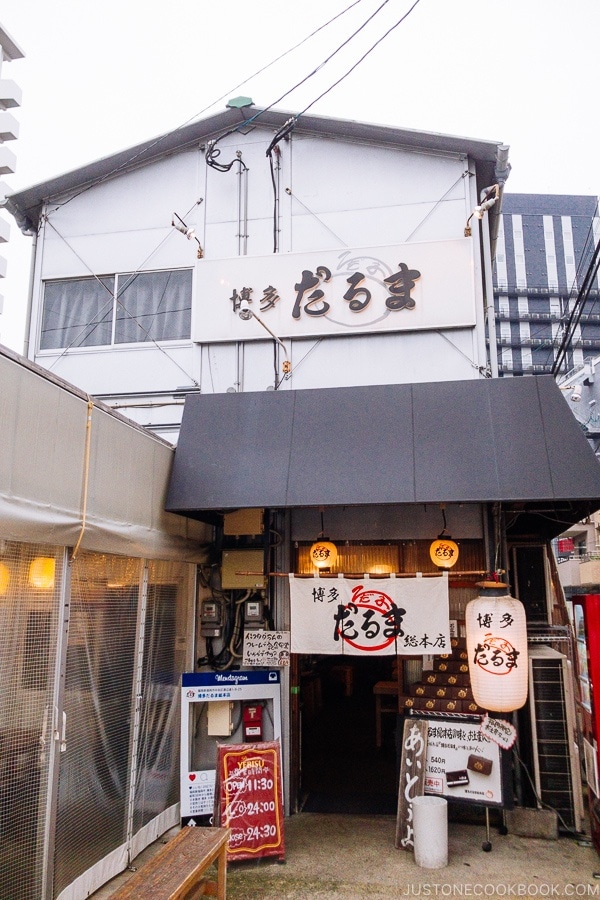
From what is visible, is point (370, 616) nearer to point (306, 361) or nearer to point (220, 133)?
point (306, 361)

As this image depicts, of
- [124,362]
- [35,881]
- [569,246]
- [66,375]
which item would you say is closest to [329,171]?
[124,362]

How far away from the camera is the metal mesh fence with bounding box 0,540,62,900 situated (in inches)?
205

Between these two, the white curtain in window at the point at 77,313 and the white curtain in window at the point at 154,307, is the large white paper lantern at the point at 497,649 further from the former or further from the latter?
the white curtain in window at the point at 77,313

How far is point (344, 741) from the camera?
1301 cm

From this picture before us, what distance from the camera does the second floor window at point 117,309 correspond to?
1079cm

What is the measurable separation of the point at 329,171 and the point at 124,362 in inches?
183

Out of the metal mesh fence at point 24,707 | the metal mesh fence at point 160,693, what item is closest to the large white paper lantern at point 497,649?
the metal mesh fence at point 160,693

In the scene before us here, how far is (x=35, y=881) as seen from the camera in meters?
5.45

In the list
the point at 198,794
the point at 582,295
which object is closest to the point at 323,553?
the point at 198,794

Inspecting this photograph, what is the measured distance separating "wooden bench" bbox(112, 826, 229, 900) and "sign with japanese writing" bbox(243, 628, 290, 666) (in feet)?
8.56

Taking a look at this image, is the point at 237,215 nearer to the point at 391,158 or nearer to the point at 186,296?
the point at 186,296

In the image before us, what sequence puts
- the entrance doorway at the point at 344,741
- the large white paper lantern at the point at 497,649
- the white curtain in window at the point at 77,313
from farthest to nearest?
1. the white curtain in window at the point at 77,313
2. the entrance doorway at the point at 344,741
3. the large white paper lantern at the point at 497,649

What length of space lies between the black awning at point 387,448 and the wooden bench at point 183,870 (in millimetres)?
3468

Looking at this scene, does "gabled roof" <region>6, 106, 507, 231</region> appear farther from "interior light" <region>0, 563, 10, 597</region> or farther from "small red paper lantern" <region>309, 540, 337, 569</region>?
"interior light" <region>0, 563, 10, 597</region>
